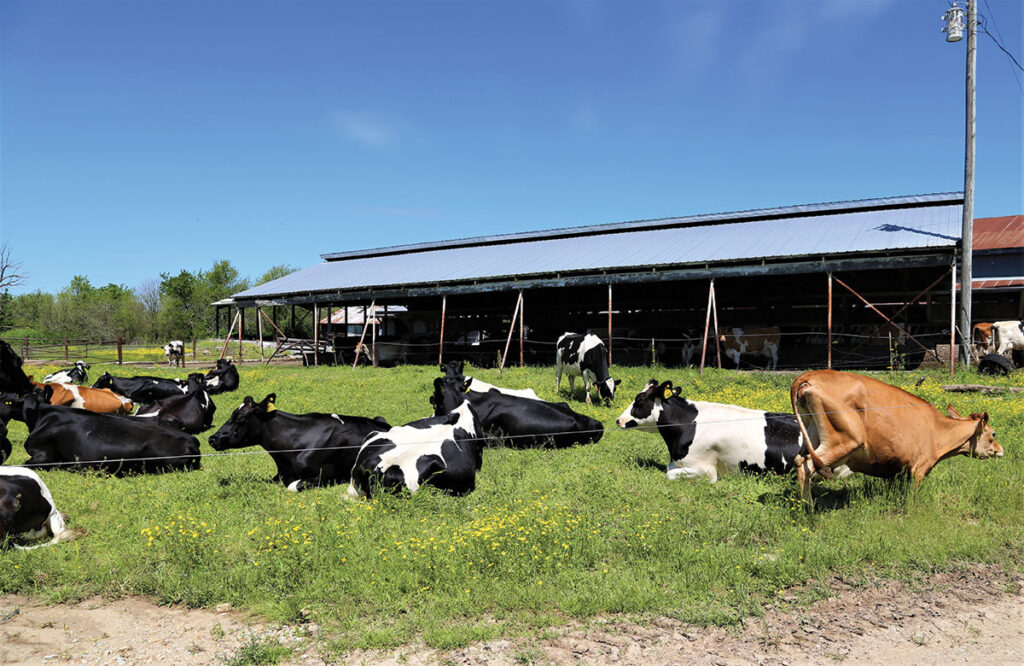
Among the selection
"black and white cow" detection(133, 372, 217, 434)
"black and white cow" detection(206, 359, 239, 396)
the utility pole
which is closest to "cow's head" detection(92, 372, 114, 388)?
"black and white cow" detection(206, 359, 239, 396)

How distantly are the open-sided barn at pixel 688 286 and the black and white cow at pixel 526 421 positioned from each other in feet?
34.4

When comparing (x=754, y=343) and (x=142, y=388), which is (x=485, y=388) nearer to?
(x=142, y=388)

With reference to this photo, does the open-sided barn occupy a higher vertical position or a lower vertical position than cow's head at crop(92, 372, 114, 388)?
higher

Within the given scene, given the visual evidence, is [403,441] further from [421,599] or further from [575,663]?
[575,663]

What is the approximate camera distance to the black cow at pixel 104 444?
9398mm

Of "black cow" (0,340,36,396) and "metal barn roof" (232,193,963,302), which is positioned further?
"metal barn roof" (232,193,963,302)

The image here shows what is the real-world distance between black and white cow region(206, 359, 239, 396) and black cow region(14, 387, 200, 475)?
381 inches

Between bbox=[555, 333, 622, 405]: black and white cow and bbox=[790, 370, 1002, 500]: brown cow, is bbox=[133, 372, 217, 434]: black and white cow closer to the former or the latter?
bbox=[555, 333, 622, 405]: black and white cow

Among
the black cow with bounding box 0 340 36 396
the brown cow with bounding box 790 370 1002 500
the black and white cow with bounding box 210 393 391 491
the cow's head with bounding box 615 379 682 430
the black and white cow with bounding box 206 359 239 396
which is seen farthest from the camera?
the black and white cow with bounding box 206 359 239 396

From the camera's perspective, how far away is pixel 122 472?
9445 millimetres

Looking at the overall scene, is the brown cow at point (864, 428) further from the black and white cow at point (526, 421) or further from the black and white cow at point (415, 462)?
the black and white cow at point (526, 421)

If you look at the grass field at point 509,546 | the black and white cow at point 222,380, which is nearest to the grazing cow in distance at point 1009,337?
the grass field at point 509,546

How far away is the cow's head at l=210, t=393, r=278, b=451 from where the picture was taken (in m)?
8.64

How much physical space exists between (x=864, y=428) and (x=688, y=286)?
2196cm
